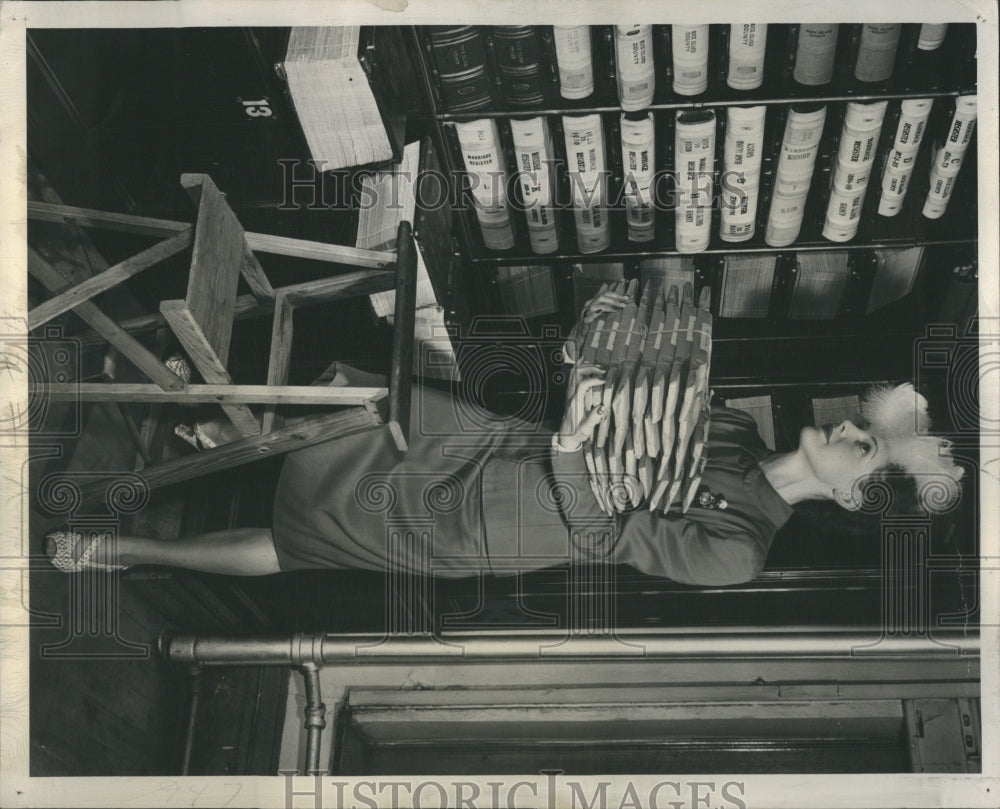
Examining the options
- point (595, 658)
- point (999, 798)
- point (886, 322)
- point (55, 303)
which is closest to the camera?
point (55, 303)

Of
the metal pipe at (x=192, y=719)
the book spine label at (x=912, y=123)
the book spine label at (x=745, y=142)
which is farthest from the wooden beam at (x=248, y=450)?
the book spine label at (x=912, y=123)

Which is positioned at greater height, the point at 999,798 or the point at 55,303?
the point at 55,303

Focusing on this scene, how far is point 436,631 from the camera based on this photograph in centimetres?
240

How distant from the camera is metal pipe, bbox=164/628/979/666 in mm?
2340

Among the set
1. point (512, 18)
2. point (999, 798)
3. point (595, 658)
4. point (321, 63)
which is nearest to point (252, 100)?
point (321, 63)

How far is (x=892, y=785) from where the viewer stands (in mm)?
2211

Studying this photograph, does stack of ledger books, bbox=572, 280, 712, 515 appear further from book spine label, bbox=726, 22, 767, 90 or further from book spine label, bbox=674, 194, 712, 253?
book spine label, bbox=726, 22, 767, 90

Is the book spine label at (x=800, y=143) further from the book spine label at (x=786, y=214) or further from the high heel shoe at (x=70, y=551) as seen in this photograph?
the high heel shoe at (x=70, y=551)

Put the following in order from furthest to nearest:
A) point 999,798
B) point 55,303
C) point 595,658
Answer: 1. point 595,658
2. point 999,798
3. point 55,303

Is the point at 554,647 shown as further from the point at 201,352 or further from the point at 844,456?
the point at 201,352

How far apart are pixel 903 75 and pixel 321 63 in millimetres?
1156

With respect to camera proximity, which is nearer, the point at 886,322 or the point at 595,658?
the point at 595,658

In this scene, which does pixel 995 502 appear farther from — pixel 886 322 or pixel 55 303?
pixel 55 303

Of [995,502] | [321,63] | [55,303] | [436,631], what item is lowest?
[436,631]
